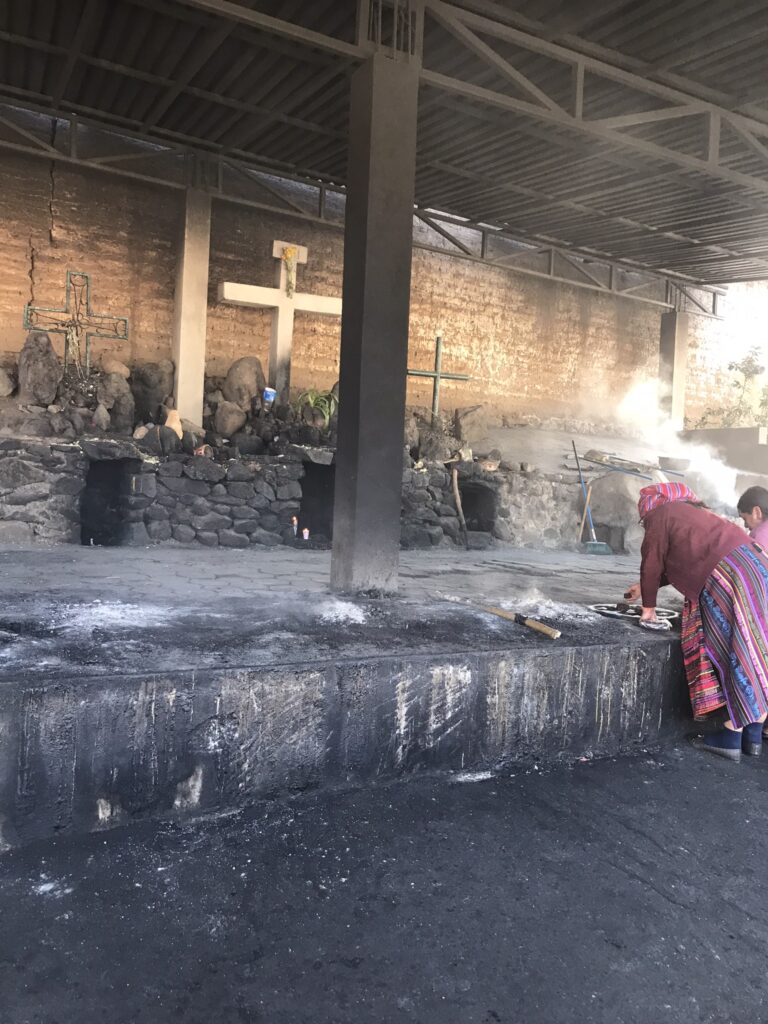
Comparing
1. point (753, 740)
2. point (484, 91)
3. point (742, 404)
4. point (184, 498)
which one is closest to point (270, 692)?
point (753, 740)

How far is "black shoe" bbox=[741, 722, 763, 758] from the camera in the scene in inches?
158

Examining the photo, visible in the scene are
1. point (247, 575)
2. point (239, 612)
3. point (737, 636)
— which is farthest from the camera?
point (247, 575)

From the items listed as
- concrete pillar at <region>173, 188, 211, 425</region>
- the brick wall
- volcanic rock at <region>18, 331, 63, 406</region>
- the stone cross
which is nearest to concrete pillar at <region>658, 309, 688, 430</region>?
the brick wall

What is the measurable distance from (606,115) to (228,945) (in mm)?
7707

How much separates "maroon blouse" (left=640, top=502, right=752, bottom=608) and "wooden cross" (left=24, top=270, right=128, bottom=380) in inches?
292

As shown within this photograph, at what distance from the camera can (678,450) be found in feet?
46.5

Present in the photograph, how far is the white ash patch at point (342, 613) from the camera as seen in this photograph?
422cm

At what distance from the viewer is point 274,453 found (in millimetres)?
8984

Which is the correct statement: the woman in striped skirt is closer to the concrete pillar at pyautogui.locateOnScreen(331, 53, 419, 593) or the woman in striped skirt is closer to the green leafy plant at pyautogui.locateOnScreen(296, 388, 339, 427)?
the concrete pillar at pyautogui.locateOnScreen(331, 53, 419, 593)

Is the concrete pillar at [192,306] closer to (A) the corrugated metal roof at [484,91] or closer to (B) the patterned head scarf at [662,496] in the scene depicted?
(A) the corrugated metal roof at [484,91]

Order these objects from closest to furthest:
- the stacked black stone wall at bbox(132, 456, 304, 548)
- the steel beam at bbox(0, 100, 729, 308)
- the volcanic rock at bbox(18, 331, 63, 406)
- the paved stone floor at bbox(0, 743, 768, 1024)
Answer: the paved stone floor at bbox(0, 743, 768, 1024), the stacked black stone wall at bbox(132, 456, 304, 548), the volcanic rock at bbox(18, 331, 63, 406), the steel beam at bbox(0, 100, 729, 308)

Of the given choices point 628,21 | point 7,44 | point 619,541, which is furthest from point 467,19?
point 619,541

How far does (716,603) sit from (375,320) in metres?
2.71

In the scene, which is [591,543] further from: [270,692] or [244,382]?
[270,692]
